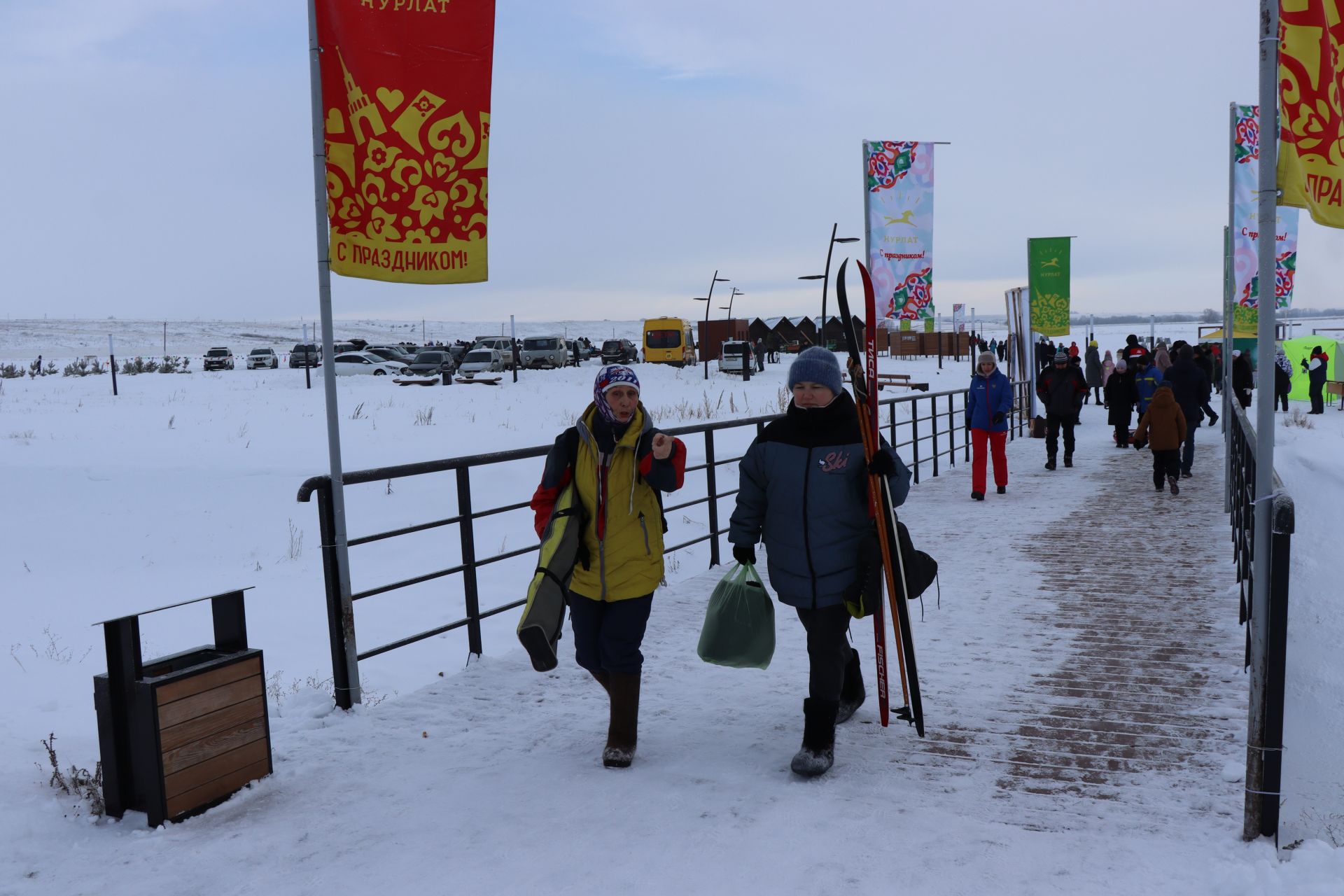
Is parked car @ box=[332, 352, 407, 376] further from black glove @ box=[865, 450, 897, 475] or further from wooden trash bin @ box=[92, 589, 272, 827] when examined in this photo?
black glove @ box=[865, 450, 897, 475]

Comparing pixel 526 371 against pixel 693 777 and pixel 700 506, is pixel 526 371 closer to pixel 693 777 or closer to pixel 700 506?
pixel 700 506

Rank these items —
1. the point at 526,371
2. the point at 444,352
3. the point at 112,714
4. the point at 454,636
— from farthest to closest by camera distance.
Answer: the point at 526,371
the point at 444,352
the point at 454,636
the point at 112,714

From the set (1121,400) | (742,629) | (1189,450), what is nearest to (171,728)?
(742,629)

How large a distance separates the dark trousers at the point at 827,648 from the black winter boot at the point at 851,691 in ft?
1.71

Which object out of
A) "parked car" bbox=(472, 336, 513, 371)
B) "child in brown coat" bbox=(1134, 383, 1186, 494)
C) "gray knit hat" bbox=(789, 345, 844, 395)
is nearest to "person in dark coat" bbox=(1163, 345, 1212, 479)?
"child in brown coat" bbox=(1134, 383, 1186, 494)

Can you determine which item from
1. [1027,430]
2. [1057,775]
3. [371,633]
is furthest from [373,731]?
[1027,430]

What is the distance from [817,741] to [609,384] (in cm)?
159

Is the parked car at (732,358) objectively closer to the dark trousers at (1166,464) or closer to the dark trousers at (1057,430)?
the dark trousers at (1057,430)

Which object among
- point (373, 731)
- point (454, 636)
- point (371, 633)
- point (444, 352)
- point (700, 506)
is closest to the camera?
point (373, 731)

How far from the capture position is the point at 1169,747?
170 inches

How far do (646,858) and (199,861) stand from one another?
1.49 metres

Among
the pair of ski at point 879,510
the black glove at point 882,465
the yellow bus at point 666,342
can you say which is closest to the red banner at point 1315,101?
the pair of ski at point 879,510

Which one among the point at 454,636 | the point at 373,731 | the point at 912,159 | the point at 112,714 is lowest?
the point at 454,636

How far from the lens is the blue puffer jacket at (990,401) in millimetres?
11484
